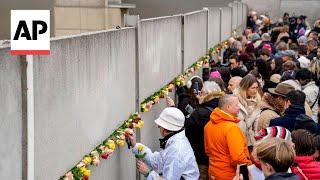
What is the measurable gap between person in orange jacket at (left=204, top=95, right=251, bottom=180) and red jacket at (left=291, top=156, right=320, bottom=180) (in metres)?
1.08

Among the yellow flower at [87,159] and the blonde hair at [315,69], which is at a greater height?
the yellow flower at [87,159]

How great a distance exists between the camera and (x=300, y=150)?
19.2 feet

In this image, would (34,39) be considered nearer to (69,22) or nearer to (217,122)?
(217,122)

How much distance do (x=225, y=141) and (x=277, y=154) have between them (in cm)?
193

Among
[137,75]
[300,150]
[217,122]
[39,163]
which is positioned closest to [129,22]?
[137,75]

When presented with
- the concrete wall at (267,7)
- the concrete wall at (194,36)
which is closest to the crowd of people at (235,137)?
the concrete wall at (194,36)

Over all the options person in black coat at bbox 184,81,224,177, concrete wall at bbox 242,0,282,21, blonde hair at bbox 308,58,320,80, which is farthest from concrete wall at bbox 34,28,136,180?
concrete wall at bbox 242,0,282,21

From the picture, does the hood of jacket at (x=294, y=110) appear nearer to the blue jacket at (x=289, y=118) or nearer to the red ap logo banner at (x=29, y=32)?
the blue jacket at (x=289, y=118)

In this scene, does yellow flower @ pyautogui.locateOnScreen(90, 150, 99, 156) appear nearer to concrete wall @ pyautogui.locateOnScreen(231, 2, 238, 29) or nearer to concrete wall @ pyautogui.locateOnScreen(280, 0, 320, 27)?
concrete wall @ pyautogui.locateOnScreen(231, 2, 238, 29)

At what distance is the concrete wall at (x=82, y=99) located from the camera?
4438 millimetres

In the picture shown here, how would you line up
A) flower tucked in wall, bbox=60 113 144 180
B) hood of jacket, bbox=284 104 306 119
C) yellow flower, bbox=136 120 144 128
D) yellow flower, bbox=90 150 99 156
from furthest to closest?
hood of jacket, bbox=284 104 306 119
yellow flower, bbox=136 120 144 128
yellow flower, bbox=90 150 99 156
flower tucked in wall, bbox=60 113 144 180

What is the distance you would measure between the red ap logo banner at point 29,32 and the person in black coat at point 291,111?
423 centimetres

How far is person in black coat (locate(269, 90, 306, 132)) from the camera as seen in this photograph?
744 cm

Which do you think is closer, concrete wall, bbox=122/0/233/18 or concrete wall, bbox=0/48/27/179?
concrete wall, bbox=0/48/27/179
